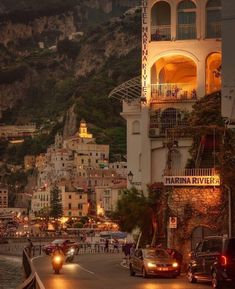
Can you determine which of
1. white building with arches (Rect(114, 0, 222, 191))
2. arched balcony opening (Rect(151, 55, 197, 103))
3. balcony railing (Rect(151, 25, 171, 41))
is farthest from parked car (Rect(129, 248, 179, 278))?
balcony railing (Rect(151, 25, 171, 41))

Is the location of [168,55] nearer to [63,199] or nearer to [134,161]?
[134,161]

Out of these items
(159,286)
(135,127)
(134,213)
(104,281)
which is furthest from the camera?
(135,127)

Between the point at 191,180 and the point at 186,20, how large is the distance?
22214 mm

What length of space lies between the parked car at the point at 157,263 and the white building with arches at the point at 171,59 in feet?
73.7

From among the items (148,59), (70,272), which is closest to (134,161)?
(148,59)

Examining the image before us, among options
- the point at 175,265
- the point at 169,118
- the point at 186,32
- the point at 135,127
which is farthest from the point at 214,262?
the point at 135,127

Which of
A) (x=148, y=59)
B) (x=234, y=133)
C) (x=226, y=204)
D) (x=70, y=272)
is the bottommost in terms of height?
(x=70, y=272)

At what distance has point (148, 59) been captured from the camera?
6169 centimetres

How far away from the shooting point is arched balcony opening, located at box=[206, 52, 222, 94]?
61.2m

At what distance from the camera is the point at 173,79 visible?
66.0 meters

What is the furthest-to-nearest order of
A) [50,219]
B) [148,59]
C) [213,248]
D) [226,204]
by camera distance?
1. [50,219]
2. [148,59]
3. [226,204]
4. [213,248]

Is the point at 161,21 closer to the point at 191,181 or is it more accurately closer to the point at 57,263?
the point at 191,181

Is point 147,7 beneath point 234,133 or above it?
above

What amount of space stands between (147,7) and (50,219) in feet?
439
